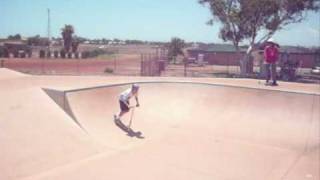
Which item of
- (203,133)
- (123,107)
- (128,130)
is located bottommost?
(203,133)

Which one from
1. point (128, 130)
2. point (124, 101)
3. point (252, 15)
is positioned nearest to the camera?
point (128, 130)

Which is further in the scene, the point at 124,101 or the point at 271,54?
the point at 271,54

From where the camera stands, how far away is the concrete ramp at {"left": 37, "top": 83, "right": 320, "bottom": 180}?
7820mm

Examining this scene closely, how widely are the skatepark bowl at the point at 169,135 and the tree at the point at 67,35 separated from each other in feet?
113

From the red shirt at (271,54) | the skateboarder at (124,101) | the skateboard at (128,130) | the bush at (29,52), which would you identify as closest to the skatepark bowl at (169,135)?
the skateboard at (128,130)

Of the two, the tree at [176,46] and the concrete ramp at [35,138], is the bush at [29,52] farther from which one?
the concrete ramp at [35,138]

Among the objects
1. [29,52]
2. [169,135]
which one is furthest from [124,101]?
[29,52]

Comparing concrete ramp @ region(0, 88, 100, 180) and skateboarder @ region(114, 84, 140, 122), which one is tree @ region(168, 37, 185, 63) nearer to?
skateboarder @ region(114, 84, 140, 122)

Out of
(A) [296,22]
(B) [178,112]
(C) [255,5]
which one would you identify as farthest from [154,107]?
(A) [296,22]

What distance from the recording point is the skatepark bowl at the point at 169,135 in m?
7.65

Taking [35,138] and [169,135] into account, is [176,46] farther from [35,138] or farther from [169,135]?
[35,138]

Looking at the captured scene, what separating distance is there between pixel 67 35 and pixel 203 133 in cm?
3863

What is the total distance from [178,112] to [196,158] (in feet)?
13.6

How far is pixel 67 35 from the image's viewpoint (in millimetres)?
46844
